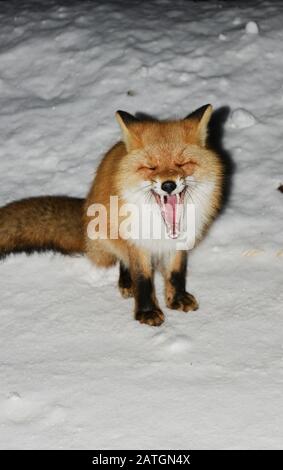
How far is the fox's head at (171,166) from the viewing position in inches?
160

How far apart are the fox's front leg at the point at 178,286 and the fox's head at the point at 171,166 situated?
0.31 metres

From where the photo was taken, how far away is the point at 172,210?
4160 mm

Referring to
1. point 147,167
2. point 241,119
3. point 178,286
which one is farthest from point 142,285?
point 241,119

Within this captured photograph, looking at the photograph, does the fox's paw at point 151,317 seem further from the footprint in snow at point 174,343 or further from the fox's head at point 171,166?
the fox's head at point 171,166

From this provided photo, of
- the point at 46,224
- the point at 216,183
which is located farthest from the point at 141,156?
the point at 46,224

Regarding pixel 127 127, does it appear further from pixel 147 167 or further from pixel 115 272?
pixel 115 272

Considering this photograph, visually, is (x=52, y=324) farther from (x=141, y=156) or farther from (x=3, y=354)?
(x=141, y=156)

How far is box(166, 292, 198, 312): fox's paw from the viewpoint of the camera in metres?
4.41

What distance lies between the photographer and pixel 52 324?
4383mm

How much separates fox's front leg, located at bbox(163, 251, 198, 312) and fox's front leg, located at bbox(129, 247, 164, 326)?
131 millimetres

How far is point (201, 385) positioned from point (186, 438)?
1.29 ft

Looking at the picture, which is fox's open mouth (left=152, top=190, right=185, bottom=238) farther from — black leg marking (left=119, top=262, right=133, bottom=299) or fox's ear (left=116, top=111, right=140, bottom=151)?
black leg marking (left=119, top=262, right=133, bottom=299)

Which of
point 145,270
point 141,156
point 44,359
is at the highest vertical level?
point 141,156

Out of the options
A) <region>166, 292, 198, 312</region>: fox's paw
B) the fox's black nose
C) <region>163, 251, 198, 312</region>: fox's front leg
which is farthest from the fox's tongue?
<region>166, 292, 198, 312</region>: fox's paw
